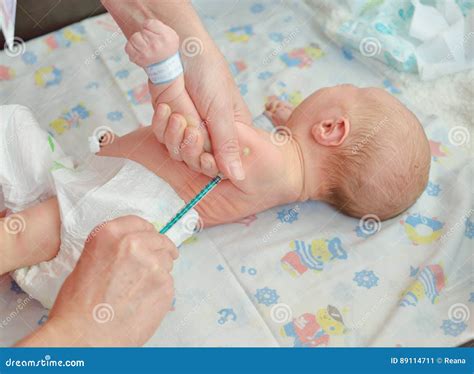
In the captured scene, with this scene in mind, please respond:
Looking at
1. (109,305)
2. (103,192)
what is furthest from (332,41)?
(109,305)

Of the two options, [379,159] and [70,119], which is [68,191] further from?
[379,159]

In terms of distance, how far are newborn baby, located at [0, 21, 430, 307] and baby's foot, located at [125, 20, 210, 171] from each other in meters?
0.03

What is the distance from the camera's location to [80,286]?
A: 1084mm

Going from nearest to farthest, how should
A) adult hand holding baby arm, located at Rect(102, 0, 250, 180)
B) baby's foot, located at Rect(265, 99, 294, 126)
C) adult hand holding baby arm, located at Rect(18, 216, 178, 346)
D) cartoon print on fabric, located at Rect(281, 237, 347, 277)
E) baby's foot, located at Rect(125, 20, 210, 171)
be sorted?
adult hand holding baby arm, located at Rect(18, 216, 178, 346)
baby's foot, located at Rect(125, 20, 210, 171)
adult hand holding baby arm, located at Rect(102, 0, 250, 180)
cartoon print on fabric, located at Rect(281, 237, 347, 277)
baby's foot, located at Rect(265, 99, 294, 126)

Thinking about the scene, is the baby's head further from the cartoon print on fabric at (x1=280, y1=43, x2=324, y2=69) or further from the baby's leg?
the baby's leg

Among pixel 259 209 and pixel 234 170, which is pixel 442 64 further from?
Result: pixel 234 170

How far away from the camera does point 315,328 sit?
1.47m

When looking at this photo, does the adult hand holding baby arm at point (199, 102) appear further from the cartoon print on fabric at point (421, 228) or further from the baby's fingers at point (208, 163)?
the cartoon print on fabric at point (421, 228)

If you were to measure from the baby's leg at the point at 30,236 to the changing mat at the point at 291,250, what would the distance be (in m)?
0.14

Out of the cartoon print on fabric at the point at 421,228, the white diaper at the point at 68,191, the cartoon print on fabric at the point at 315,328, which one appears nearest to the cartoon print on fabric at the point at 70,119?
the white diaper at the point at 68,191

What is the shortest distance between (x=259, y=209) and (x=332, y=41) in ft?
2.57

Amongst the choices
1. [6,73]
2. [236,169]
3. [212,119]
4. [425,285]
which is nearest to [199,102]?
[212,119]

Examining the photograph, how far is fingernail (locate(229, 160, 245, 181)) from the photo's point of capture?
1.34 meters

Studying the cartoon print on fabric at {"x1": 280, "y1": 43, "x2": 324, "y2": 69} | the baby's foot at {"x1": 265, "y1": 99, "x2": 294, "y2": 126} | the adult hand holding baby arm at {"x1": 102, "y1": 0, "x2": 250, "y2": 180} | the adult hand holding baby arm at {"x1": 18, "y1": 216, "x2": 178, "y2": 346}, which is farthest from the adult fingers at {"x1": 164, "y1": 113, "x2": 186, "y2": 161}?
the cartoon print on fabric at {"x1": 280, "y1": 43, "x2": 324, "y2": 69}
